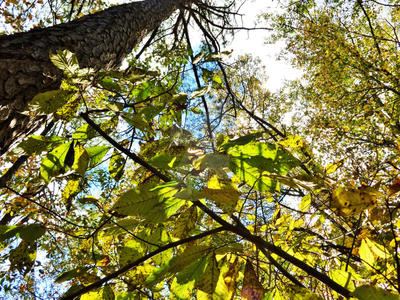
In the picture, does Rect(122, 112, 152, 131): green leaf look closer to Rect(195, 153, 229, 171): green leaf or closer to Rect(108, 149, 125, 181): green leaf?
Rect(195, 153, 229, 171): green leaf


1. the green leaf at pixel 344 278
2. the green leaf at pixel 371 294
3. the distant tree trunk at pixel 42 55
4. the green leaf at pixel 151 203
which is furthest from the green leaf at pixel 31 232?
the green leaf at pixel 344 278

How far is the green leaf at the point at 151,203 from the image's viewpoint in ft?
1.04

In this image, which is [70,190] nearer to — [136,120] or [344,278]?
[136,120]

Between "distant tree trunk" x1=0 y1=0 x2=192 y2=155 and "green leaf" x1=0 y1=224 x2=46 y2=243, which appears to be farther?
"distant tree trunk" x1=0 y1=0 x2=192 y2=155

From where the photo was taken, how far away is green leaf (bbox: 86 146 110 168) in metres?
0.47

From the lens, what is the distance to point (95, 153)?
48 centimetres

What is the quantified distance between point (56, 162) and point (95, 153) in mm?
79

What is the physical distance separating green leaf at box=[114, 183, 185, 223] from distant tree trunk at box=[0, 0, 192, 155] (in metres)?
0.47

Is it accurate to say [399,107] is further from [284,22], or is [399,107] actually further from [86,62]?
[86,62]

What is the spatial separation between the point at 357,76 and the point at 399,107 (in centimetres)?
147

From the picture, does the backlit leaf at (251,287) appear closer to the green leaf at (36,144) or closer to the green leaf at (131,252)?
the green leaf at (131,252)

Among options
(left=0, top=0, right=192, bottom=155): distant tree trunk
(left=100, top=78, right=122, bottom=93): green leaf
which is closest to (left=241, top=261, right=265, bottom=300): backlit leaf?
(left=100, top=78, right=122, bottom=93): green leaf

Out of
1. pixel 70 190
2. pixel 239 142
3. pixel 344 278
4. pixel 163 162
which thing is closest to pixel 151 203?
pixel 163 162

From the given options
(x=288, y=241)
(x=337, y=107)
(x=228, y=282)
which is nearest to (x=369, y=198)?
(x=228, y=282)
